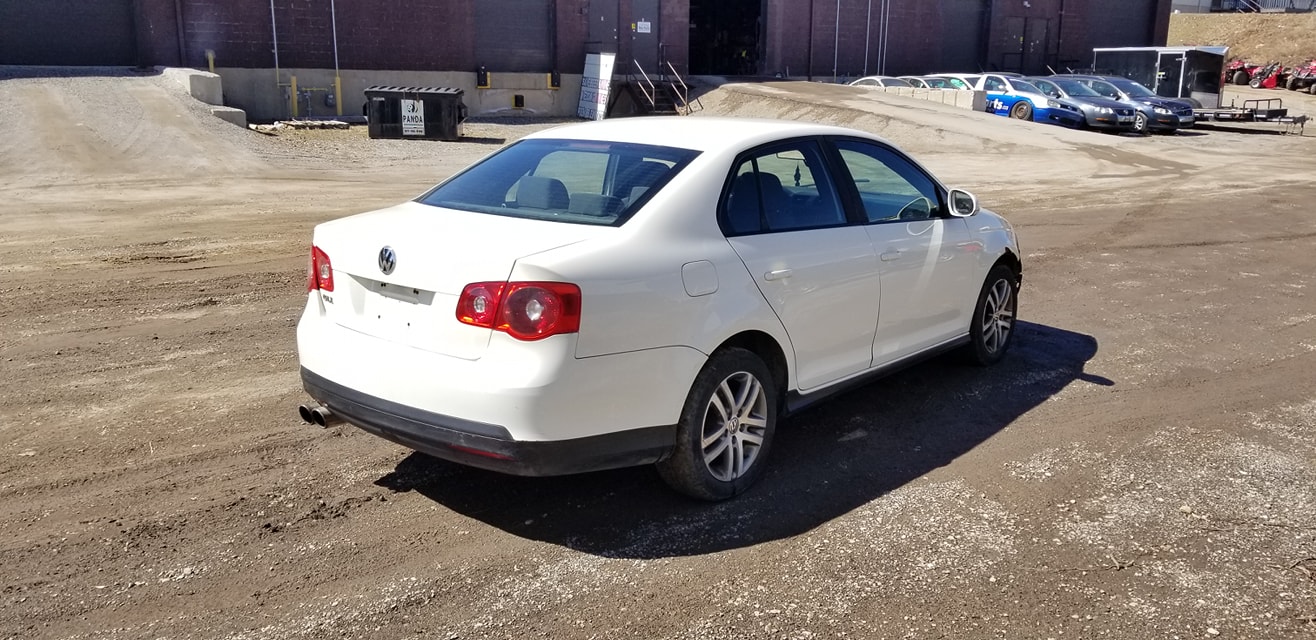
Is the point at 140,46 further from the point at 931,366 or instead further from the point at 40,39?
the point at 931,366

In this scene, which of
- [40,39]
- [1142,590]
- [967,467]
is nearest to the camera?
[1142,590]

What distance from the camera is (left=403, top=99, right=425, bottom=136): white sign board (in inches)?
941

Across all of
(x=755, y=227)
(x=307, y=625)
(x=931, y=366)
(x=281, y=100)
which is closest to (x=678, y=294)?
(x=755, y=227)

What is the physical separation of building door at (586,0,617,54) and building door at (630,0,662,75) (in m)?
0.92

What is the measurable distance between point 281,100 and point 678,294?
2869 cm

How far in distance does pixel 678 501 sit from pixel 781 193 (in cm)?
157

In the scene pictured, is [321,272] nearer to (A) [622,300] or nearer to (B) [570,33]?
(A) [622,300]

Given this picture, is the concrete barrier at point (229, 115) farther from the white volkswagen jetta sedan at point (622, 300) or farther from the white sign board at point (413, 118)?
the white volkswagen jetta sedan at point (622, 300)

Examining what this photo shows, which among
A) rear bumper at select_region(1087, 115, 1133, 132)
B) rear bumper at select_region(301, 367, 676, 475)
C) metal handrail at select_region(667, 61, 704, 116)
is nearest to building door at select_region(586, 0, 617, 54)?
metal handrail at select_region(667, 61, 704, 116)

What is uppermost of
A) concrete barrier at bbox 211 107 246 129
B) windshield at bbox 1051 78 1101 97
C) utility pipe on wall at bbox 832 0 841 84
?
utility pipe on wall at bbox 832 0 841 84

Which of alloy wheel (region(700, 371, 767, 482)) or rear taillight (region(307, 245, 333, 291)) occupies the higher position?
rear taillight (region(307, 245, 333, 291))

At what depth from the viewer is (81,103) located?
70.0 feet

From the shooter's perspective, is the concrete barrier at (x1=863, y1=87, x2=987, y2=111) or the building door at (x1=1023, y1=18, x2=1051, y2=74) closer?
the concrete barrier at (x1=863, y1=87, x2=987, y2=111)

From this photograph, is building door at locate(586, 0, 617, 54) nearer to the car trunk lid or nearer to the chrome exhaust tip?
the car trunk lid
